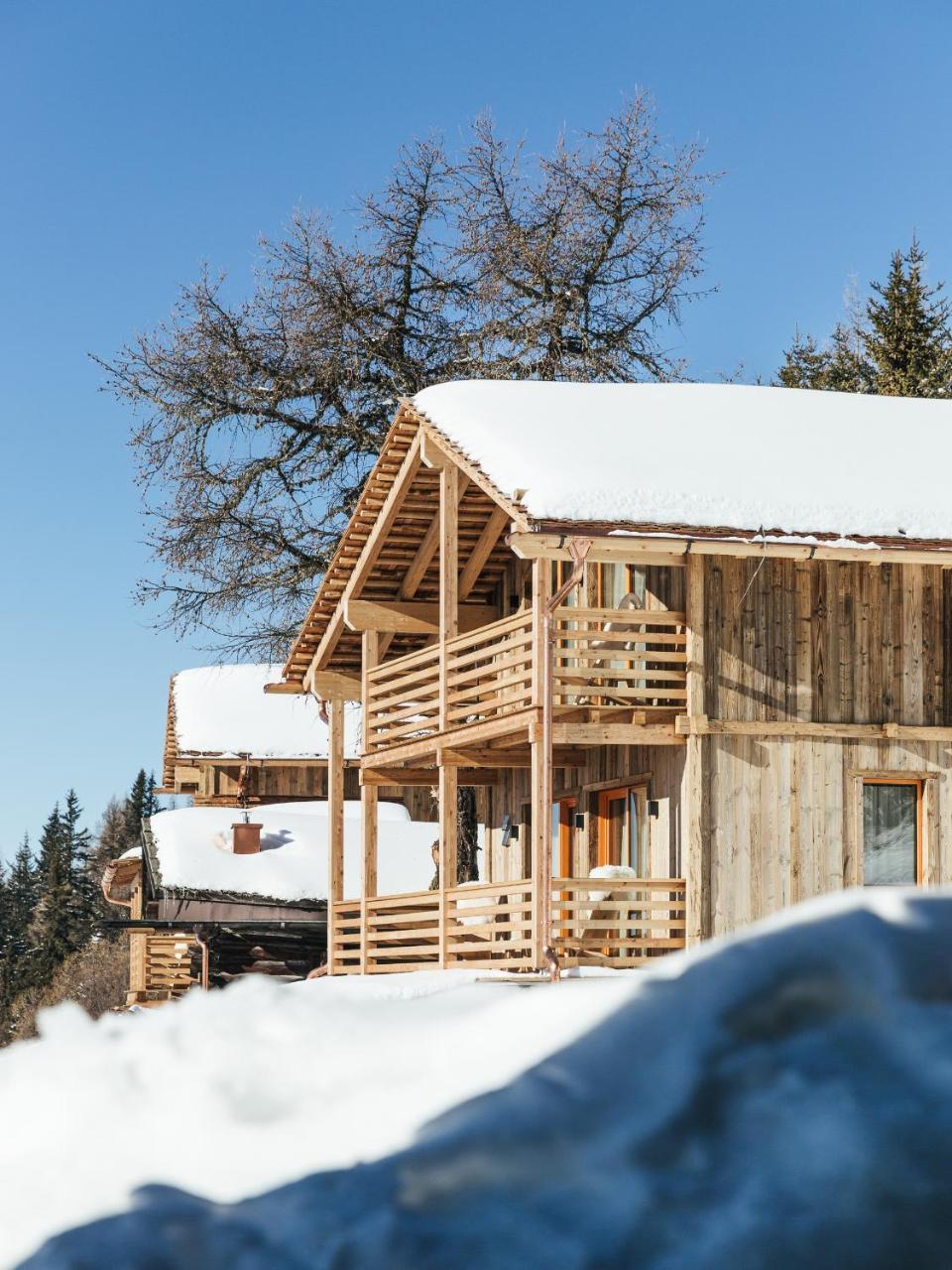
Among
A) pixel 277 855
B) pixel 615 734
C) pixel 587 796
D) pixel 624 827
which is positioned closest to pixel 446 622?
pixel 587 796

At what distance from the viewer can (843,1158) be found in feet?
3.55

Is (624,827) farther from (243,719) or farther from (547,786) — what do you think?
(243,719)

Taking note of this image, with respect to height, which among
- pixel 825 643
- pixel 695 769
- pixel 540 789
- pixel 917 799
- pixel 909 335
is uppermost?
pixel 909 335

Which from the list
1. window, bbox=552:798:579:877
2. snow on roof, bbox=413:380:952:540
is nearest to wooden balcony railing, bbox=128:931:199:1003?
window, bbox=552:798:579:877

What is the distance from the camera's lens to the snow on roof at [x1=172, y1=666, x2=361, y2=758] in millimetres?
39500

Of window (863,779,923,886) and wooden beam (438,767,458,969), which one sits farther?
wooden beam (438,767,458,969)

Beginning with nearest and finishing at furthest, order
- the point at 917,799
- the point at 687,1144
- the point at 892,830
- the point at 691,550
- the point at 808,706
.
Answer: the point at 687,1144 → the point at 691,550 → the point at 808,706 → the point at 892,830 → the point at 917,799

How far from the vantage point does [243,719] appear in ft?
134

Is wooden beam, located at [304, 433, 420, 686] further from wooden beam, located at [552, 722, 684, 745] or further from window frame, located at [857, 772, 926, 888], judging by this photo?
window frame, located at [857, 772, 926, 888]

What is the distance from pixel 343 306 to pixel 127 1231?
1152 inches

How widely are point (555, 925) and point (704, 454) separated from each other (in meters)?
5.04

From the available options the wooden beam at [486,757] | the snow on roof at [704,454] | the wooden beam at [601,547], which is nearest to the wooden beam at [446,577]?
the wooden beam at [486,757]

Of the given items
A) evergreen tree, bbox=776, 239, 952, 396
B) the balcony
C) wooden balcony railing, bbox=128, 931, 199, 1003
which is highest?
evergreen tree, bbox=776, 239, 952, 396

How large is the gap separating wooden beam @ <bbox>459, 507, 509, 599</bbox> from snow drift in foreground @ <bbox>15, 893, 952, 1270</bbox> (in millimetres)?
19305
